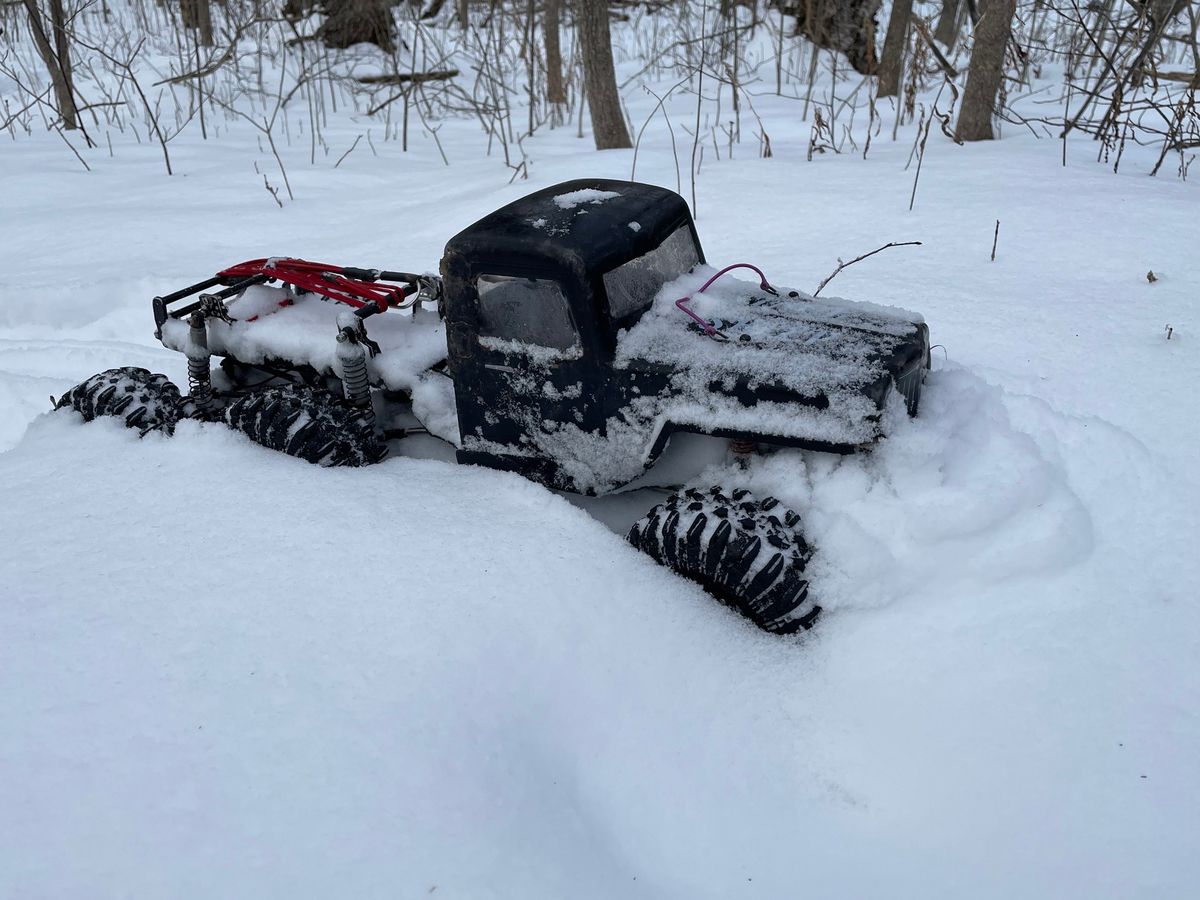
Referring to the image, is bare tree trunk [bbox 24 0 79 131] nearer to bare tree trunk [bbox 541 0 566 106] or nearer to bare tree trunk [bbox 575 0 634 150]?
bare tree trunk [bbox 575 0 634 150]

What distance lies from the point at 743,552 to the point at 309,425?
5.19ft

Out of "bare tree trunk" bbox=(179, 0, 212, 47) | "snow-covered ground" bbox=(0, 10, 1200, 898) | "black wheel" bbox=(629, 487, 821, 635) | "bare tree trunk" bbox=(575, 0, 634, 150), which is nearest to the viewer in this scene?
"snow-covered ground" bbox=(0, 10, 1200, 898)

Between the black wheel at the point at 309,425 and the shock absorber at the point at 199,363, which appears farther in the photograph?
the shock absorber at the point at 199,363

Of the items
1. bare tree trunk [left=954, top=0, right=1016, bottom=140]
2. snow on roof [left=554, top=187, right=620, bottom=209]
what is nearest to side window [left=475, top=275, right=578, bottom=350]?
snow on roof [left=554, top=187, right=620, bottom=209]

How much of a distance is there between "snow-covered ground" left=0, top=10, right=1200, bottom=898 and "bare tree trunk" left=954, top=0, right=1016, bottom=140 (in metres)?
3.66

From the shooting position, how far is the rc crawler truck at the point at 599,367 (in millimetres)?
2633

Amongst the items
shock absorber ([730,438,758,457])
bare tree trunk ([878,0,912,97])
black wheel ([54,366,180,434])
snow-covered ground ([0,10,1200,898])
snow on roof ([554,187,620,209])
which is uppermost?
bare tree trunk ([878,0,912,97])

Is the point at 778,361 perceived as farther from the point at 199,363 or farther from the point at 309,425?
the point at 199,363

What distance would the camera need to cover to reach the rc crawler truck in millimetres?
2633

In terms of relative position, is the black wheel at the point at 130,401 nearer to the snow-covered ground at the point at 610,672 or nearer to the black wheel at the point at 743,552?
the snow-covered ground at the point at 610,672

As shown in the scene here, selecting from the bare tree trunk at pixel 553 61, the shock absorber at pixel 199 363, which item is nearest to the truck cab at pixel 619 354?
the shock absorber at pixel 199 363

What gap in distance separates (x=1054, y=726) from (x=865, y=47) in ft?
39.1

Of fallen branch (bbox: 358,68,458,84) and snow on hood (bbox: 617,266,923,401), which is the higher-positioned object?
fallen branch (bbox: 358,68,458,84)

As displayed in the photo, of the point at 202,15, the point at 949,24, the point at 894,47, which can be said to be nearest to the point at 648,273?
the point at 894,47
